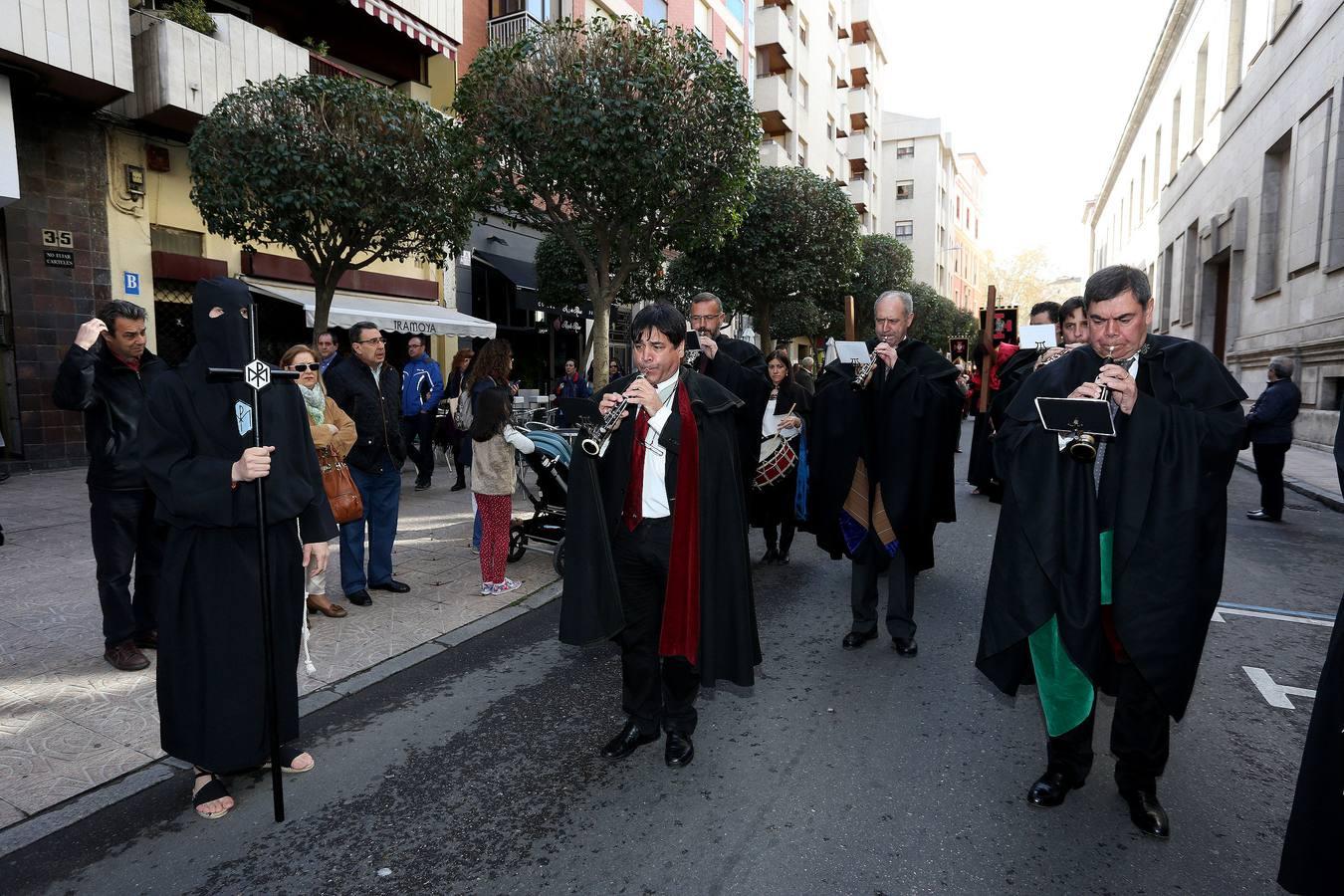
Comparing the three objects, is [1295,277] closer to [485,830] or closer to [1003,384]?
[1003,384]

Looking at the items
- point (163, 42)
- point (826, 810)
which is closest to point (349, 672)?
point (826, 810)

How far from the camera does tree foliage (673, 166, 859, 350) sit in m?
20.4

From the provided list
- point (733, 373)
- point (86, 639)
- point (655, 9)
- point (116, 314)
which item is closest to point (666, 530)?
point (733, 373)

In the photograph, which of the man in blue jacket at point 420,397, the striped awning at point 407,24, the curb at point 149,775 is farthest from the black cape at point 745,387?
the striped awning at point 407,24

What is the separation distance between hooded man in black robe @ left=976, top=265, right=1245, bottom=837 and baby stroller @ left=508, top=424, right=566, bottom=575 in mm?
3781

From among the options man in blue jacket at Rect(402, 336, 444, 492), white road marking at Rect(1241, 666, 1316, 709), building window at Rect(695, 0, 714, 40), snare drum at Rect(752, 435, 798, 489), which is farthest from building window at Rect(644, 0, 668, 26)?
white road marking at Rect(1241, 666, 1316, 709)

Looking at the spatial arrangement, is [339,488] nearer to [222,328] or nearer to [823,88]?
[222,328]

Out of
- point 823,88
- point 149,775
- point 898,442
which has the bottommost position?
point 149,775

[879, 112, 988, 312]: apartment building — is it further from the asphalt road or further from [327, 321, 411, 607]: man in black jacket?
the asphalt road

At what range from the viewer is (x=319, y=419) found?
5.25m

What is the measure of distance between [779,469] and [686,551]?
3.07 meters

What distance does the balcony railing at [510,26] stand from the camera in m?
18.9

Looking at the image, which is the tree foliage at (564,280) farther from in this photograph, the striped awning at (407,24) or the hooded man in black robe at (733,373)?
the hooded man in black robe at (733,373)

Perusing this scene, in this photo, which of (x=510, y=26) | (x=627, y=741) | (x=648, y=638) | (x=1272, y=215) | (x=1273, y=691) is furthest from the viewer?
(x=1272, y=215)
